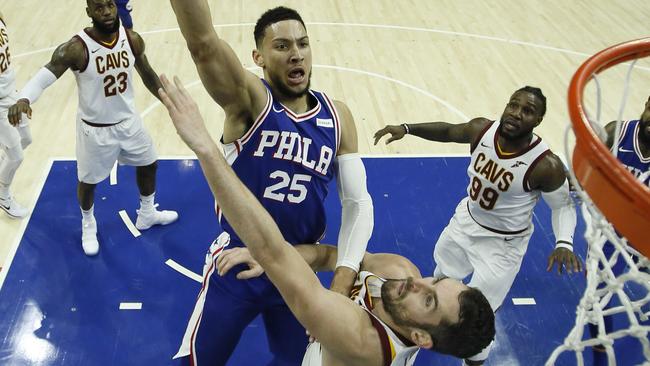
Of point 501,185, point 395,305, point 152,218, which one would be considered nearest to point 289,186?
point 395,305

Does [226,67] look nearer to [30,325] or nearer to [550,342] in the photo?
[30,325]

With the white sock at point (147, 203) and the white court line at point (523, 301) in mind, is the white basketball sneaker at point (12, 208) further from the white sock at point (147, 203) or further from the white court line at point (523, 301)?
the white court line at point (523, 301)

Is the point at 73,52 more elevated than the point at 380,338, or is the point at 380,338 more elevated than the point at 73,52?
the point at 73,52

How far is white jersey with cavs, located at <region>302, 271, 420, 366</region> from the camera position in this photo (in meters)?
2.23

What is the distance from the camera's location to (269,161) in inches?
109

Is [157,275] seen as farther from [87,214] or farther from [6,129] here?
[6,129]

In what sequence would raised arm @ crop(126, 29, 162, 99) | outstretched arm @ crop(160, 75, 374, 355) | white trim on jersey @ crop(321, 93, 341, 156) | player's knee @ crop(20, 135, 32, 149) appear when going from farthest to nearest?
player's knee @ crop(20, 135, 32, 149), raised arm @ crop(126, 29, 162, 99), white trim on jersey @ crop(321, 93, 341, 156), outstretched arm @ crop(160, 75, 374, 355)

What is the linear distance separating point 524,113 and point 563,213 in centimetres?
68

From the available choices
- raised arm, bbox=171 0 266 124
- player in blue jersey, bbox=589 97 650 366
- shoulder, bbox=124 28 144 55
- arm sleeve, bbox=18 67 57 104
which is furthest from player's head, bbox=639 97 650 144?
arm sleeve, bbox=18 67 57 104

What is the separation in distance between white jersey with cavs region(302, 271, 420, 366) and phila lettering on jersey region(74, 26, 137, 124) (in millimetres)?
2448

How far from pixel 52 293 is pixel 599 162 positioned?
12.6 ft

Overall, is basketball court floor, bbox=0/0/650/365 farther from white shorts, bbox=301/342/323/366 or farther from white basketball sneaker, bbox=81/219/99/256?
white shorts, bbox=301/342/323/366

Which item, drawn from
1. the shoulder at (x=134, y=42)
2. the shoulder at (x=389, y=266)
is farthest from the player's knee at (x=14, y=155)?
the shoulder at (x=389, y=266)

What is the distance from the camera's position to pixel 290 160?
9.20 feet
